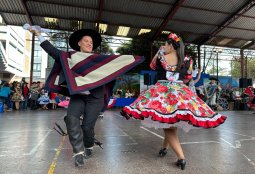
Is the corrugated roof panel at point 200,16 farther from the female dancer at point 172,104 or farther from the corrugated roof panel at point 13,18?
the female dancer at point 172,104

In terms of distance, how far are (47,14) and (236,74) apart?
56064 millimetres

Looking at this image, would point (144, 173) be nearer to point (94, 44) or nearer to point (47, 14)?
point (94, 44)

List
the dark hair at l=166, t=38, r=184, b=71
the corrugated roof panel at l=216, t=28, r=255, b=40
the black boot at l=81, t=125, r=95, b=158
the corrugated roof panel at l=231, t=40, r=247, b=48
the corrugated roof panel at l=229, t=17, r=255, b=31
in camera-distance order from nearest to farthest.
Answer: the black boot at l=81, t=125, r=95, b=158 → the dark hair at l=166, t=38, r=184, b=71 → the corrugated roof panel at l=229, t=17, r=255, b=31 → the corrugated roof panel at l=216, t=28, r=255, b=40 → the corrugated roof panel at l=231, t=40, r=247, b=48

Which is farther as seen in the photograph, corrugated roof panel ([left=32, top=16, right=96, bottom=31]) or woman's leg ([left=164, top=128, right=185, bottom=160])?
corrugated roof panel ([left=32, top=16, right=96, bottom=31])

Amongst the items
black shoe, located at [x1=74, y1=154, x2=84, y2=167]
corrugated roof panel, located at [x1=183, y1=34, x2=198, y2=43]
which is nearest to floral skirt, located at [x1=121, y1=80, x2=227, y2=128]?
black shoe, located at [x1=74, y1=154, x2=84, y2=167]

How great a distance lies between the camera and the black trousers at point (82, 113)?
3.10 m

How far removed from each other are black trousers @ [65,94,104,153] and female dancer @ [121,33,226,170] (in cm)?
38

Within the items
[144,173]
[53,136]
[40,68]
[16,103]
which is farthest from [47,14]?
[40,68]

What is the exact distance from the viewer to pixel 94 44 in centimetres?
371

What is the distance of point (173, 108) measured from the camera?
3.05 metres

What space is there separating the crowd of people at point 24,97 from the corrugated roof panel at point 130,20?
7580mm

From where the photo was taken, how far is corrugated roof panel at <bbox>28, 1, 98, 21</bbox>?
62.3 ft

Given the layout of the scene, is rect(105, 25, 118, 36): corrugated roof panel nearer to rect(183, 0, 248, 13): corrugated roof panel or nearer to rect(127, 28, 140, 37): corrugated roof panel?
rect(127, 28, 140, 37): corrugated roof panel

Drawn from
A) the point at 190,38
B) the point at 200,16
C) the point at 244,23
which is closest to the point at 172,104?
the point at 200,16
